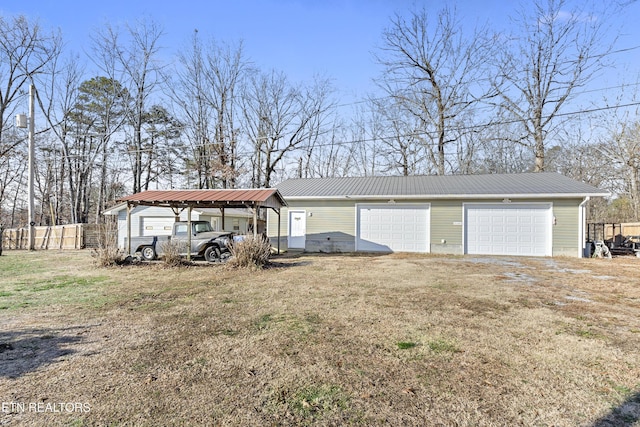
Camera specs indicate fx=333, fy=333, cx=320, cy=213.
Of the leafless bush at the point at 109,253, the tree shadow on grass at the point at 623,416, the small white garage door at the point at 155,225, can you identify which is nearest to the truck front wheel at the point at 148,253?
the leafless bush at the point at 109,253

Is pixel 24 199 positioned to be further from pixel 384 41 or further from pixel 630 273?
pixel 630 273

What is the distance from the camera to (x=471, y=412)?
7.64 feet

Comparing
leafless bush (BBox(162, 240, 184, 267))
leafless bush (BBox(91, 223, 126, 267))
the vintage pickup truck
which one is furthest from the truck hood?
leafless bush (BBox(91, 223, 126, 267))

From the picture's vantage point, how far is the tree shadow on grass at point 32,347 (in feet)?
9.89

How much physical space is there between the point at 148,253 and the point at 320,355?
379 inches

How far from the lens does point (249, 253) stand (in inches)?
355

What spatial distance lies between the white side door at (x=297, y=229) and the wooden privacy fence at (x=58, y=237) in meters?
10.3

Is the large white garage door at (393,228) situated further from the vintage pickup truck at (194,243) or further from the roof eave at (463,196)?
the vintage pickup truck at (194,243)

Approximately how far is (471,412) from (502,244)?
39.8 feet

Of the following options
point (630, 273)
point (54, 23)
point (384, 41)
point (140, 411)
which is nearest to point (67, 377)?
point (140, 411)

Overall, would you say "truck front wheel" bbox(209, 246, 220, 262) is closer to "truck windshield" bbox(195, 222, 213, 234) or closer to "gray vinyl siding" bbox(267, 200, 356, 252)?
"truck windshield" bbox(195, 222, 213, 234)

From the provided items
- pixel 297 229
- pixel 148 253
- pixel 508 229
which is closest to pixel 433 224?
pixel 508 229

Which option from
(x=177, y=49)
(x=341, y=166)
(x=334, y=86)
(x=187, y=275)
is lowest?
(x=187, y=275)

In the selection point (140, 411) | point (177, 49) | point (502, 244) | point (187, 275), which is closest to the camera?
point (140, 411)
